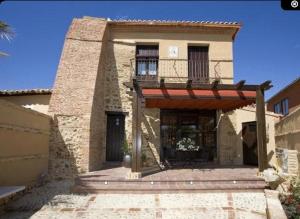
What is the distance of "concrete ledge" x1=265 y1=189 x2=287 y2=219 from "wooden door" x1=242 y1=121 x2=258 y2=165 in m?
5.30

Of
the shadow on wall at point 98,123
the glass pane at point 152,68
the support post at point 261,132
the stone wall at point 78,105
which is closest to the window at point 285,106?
the support post at point 261,132

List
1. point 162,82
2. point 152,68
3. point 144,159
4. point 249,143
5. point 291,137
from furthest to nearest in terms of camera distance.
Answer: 1. point 152,68
2. point 249,143
3. point 144,159
4. point 291,137
5. point 162,82

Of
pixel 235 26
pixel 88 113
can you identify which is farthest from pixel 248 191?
pixel 235 26

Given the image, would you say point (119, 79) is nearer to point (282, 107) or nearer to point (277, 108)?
point (282, 107)

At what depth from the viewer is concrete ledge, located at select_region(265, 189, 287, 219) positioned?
6594 mm

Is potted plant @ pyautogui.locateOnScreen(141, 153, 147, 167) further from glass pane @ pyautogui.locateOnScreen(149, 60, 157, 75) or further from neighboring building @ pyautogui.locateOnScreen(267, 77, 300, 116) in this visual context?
neighboring building @ pyautogui.locateOnScreen(267, 77, 300, 116)

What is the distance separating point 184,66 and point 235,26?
3.45 meters

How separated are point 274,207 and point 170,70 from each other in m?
8.81

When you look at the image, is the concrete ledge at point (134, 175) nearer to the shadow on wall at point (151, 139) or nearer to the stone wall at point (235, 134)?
the shadow on wall at point (151, 139)

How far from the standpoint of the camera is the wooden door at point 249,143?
Result: 43.5 ft

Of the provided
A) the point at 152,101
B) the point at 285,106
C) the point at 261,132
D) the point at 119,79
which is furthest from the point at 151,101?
the point at 285,106

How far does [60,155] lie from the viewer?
1140 cm

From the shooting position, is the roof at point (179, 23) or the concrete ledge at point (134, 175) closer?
the concrete ledge at point (134, 175)

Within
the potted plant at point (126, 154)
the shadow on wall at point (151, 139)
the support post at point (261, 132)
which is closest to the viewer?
the support post at point (261, 132)
